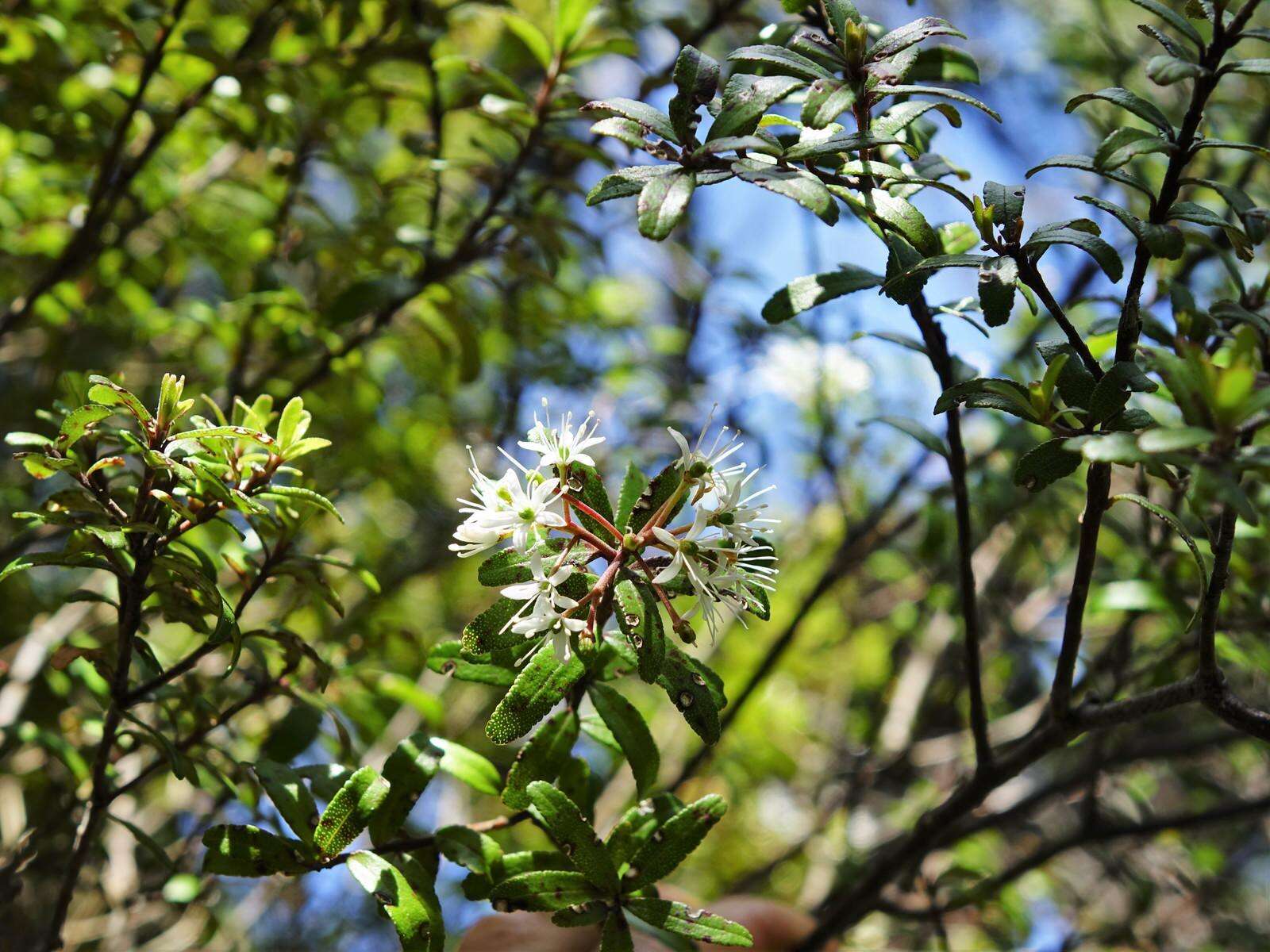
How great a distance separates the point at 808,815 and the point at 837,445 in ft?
3.01

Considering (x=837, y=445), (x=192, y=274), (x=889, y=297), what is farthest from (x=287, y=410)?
(x=192, y=274)

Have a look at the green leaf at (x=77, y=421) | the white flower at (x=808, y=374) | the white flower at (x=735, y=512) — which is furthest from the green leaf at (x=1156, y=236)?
the white flower at (x=808, y=374)

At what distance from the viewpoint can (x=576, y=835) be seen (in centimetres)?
88

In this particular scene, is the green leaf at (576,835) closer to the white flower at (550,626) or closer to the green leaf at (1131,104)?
the white flower at (550,626)

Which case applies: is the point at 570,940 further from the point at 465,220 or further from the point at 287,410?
the point at 465,220

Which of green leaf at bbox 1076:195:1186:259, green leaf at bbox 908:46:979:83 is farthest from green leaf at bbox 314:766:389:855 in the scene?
green leaf at bbox 908:46:979:83

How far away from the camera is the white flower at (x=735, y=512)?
0.88 metres

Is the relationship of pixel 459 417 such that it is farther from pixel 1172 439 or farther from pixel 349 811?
pixel 1172 439

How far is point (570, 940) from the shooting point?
1.06 metres

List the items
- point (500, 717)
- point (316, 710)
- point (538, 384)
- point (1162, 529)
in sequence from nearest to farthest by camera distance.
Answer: point (500, 717)
point (316, 710)
point (1162, 529)
point (538, 384)

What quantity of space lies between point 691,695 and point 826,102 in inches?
18.8

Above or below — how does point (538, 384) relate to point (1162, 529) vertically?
below

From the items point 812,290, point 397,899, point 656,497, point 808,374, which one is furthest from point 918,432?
point 808,374

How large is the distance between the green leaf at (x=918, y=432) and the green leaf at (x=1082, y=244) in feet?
0.81
